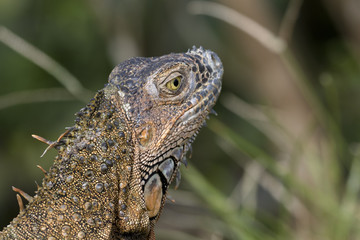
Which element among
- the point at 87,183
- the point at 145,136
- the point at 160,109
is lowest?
the point at 87,183

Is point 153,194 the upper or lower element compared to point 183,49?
lower

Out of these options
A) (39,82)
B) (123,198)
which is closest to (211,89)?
(123,198)

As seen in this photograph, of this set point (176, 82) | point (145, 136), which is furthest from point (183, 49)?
point (145, 136)

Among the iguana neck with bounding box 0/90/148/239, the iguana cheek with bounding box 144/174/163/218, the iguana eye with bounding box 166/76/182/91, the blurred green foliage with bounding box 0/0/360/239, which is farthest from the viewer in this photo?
the blurred green foliage with bounding box 0/0/360/239

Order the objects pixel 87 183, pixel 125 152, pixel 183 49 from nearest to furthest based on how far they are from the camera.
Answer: pixel 87 183
pixel 125 152
pixel 183 49

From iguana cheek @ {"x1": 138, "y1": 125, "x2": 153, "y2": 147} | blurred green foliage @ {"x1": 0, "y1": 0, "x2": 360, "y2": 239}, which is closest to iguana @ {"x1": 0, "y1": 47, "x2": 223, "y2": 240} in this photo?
iguana cheek @ {"x1": 138, "y1": 125, "x2": 153, "y2": 147}

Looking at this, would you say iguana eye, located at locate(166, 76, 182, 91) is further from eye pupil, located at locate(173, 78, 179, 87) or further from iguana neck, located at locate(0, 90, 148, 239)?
iguana neck, located at locate(0, 90, 148, 239)

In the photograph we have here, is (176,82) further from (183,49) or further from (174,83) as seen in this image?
(183,49)

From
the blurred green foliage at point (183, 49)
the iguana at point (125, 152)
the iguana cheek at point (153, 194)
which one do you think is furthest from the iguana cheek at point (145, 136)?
the blurred green foliage at point (183, 49)
